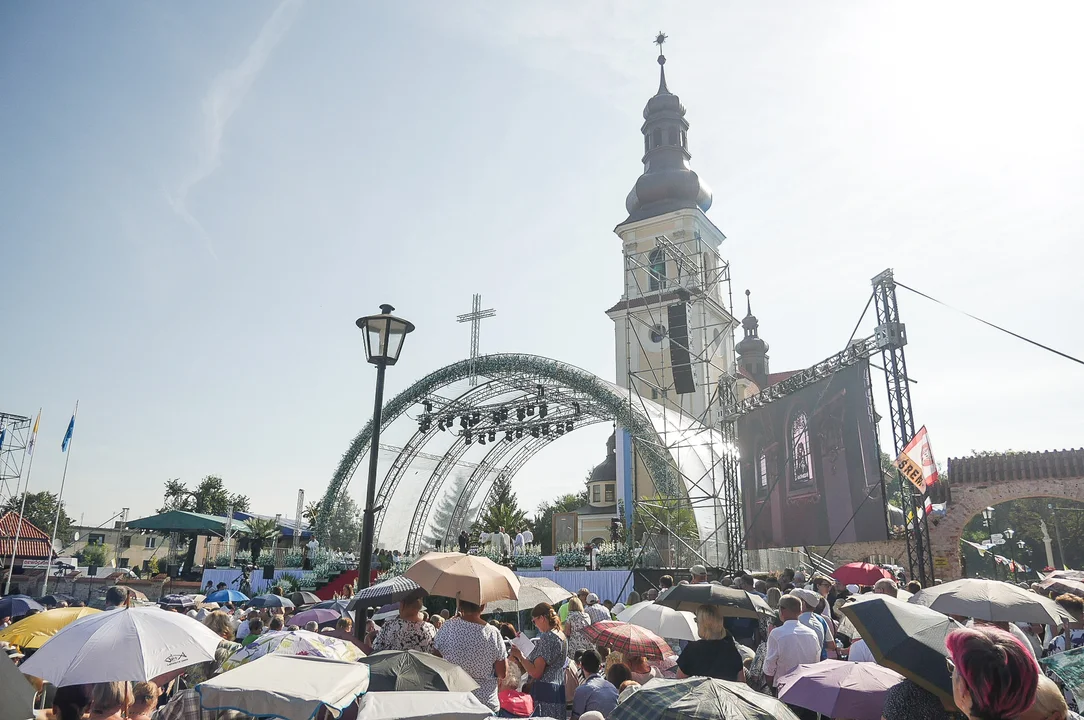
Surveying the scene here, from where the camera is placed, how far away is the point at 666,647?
6.18 metres

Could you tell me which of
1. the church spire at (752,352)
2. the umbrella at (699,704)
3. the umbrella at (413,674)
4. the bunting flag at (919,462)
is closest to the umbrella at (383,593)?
the umbrella at (413,674)

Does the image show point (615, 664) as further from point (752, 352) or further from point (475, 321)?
point (752, 352)

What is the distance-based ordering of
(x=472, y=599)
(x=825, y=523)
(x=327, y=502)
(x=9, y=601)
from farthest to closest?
(x=327, y=502) < (x=825, y=523) < (x=9, y=601) < (x=472, y=599)

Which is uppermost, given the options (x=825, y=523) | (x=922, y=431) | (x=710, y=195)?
(x=710, y=195)

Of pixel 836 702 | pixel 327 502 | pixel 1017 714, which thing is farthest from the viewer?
pixel 327 502

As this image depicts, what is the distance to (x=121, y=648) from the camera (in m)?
4.25

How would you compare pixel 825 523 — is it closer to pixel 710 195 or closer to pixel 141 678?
pixel 141 678

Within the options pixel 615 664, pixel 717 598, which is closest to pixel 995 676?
pixel 615 664

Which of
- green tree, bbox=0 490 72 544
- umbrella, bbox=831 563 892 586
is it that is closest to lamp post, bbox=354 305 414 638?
umbrella, bbox=831 563 892 586

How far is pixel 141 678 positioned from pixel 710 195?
1714 inches

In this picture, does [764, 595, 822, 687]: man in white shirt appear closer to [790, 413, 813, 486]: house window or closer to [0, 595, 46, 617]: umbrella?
[790, 413, 813, 486]: house window

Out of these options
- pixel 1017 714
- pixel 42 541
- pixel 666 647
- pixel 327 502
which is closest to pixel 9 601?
pixel 666 647

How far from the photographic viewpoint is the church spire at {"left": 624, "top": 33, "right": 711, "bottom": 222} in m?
41.7

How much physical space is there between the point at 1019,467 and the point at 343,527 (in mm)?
23205
